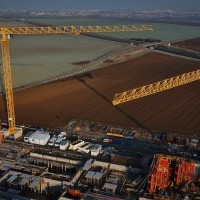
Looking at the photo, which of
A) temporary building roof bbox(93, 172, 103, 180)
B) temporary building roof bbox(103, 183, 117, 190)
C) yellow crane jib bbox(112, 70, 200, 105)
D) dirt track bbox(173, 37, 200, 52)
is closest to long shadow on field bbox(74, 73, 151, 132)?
yellow crane jib bbox(112, 70, 200, 105)

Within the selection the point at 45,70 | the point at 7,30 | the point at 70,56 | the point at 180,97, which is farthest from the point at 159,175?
the point at 70,56

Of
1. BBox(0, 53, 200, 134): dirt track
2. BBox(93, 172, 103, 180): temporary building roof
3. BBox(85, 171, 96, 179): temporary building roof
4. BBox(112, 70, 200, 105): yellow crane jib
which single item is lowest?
BBox(93, 172, 103, 180): temporary building roof

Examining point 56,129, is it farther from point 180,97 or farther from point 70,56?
point 70,56

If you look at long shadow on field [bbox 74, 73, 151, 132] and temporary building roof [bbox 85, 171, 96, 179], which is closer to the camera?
temporary building roof [bbox 85, 171, 96, 179]

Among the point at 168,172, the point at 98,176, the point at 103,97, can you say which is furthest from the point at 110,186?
the point at 103,97

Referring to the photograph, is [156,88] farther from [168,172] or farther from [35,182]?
[35,182]

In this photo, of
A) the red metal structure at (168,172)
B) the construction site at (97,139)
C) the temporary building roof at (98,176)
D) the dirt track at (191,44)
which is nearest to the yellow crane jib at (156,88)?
the construction site at (97,139)

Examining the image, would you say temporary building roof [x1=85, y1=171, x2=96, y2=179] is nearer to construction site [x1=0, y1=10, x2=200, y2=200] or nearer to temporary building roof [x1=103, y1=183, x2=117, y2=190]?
construction site [x1=0, y1=10, x2=200, y2=200]
